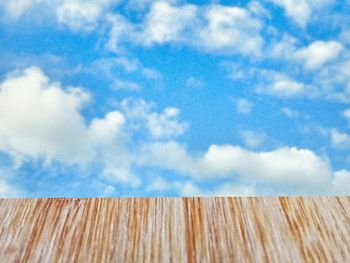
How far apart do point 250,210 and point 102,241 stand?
0.69 metres

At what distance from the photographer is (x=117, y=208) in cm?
228

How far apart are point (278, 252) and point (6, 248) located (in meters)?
1.15

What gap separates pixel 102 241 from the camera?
211 centimetres

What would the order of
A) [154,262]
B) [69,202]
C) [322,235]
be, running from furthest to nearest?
1. [69,202]
2. [322,235]
3. [154,262]

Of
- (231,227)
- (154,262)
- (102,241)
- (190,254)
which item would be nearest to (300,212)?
(231,227)

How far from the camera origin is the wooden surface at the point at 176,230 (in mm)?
2043

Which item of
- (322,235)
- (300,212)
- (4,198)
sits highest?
(4,198)

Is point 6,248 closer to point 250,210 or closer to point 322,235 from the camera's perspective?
point 250,210

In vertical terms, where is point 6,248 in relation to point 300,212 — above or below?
below

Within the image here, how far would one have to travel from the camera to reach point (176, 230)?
2146 millimetres

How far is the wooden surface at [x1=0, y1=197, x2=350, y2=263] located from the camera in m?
2.04

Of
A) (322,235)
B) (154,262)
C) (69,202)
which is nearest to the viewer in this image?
(154,262)

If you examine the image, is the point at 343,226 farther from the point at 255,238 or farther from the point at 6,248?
the point at 6,248

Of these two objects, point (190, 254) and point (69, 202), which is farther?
point (69, 202)
